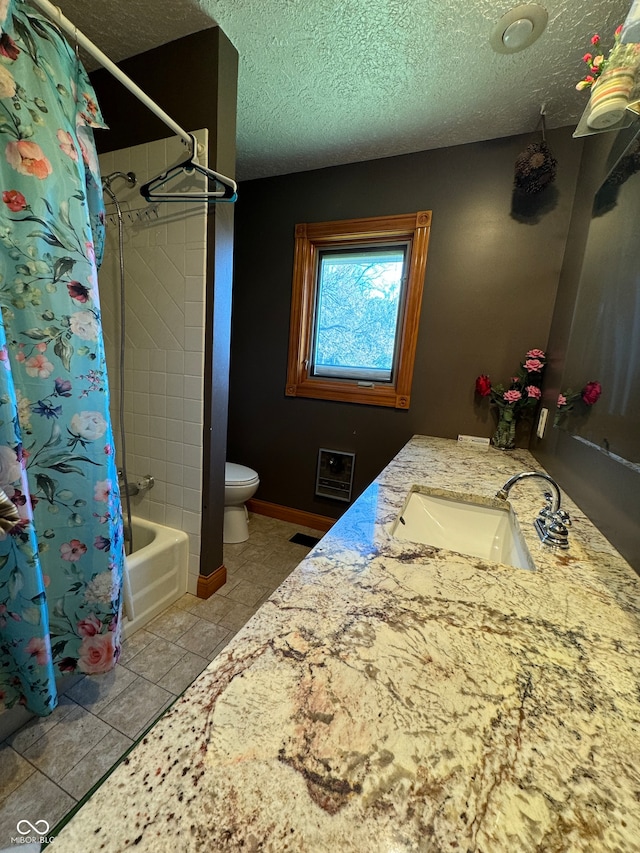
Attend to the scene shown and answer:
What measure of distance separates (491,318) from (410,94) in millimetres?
1116

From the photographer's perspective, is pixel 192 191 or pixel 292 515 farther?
pixel 292 515

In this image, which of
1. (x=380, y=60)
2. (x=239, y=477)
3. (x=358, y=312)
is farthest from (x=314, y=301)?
(x=239, y=477)

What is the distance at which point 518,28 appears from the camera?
1.18 m

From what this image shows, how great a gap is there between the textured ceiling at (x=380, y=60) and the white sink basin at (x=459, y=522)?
169cm

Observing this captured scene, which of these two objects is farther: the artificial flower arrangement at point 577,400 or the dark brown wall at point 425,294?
the dark brown wall at point 425,294

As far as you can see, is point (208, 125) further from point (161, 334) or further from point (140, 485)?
point (140, 485)

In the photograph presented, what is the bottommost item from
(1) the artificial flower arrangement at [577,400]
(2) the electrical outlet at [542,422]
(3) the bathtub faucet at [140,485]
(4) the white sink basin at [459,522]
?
(3) the bathtub faucet at [140,485]

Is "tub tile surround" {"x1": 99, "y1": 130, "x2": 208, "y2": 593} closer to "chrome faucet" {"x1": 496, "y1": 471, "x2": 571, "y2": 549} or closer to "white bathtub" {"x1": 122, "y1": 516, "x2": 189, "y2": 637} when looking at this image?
"white bathtub" {"x1": 122, "y1": 516, "x2": 189, "y2": 637}

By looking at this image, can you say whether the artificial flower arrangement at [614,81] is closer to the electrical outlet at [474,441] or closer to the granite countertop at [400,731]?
the granite countertop at [400,731]

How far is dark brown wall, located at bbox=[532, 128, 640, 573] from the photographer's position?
0.81m

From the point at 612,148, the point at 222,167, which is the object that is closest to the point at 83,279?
the point at 222,167

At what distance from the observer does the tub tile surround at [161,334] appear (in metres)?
1.47

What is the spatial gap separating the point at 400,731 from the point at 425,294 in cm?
205

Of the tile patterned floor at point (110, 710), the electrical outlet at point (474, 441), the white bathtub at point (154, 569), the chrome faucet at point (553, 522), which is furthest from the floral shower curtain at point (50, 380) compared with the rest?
the electrical outlet at point (474, 441)
